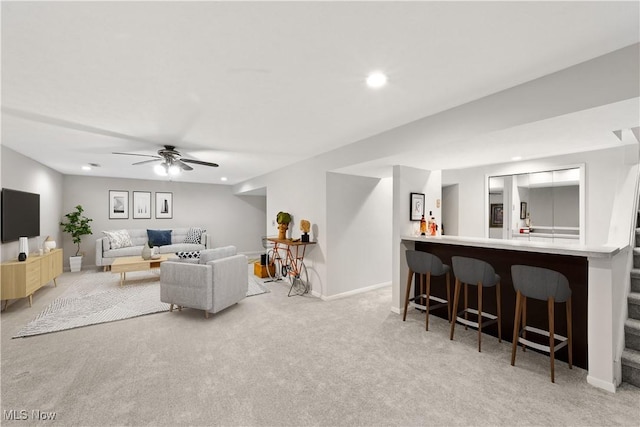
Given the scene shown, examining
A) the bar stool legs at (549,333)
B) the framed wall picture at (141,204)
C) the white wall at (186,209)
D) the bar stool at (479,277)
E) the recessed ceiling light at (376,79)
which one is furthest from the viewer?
the framed wall picture at (141,204)

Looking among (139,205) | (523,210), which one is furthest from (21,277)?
(523,210)

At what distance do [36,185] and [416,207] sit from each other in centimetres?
674

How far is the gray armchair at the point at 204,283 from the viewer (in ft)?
11.8

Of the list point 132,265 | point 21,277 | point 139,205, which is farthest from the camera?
point 139,205

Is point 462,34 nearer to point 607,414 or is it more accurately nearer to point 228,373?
point 607,414

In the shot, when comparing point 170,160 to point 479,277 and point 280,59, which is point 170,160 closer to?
point 280,59

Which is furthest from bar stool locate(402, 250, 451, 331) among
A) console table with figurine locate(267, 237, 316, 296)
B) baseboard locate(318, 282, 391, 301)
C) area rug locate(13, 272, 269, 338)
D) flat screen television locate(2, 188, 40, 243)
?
flat screen television locate(2, 188, 40, 243)

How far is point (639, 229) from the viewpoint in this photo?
9.86 feet

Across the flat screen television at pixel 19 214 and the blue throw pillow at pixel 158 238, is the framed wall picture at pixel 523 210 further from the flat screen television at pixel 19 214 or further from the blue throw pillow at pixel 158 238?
the blue throw pillow at pixel 158 238

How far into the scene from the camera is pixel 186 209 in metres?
A: 8.31

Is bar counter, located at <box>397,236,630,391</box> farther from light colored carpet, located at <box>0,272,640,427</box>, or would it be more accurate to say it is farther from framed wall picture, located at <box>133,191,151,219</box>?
framed wall picture, located at <box>133,191,151,219</box>

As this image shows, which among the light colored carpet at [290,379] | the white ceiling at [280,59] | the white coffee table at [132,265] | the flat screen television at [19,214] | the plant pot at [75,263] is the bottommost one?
the light colored carpet at [290,379]

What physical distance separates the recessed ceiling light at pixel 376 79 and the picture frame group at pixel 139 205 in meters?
7.62

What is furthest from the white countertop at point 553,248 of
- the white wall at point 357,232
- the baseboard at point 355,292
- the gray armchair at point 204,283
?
the gray armchair at point 204,283
